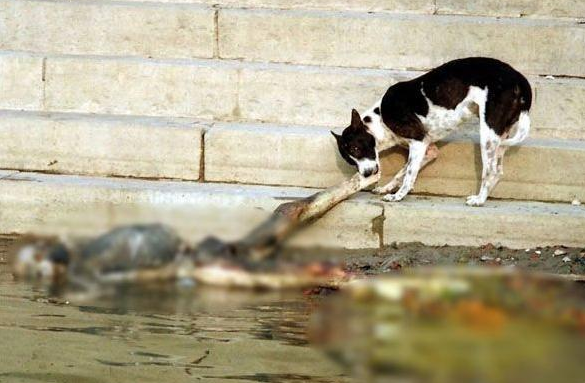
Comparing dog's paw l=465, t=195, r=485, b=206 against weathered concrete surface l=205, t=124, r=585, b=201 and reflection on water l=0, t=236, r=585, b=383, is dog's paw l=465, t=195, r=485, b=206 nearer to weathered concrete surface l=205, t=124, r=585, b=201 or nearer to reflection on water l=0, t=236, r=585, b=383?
weathered concrete surface l=205, t=124, r=585, b=201

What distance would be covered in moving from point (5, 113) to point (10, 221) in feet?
3.48

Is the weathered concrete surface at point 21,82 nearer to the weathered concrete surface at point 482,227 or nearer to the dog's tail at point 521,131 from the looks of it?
the weathered concrete surface at point 482,227

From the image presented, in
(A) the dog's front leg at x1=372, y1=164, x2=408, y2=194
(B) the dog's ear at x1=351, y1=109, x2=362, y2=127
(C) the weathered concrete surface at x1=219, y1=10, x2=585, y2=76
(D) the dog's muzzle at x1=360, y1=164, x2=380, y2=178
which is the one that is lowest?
(A) the dog's front leg at x1=372, y1=164, x2=408, y2=194

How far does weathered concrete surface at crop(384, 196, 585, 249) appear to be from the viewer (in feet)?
21.3

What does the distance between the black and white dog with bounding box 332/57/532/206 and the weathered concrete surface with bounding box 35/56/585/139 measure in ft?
1.57

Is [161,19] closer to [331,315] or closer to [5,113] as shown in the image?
[5,113]

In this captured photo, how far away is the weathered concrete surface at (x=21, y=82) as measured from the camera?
24.8 feet

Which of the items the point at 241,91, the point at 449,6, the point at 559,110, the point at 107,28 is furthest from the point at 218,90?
the point at 559,110

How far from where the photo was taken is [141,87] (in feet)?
24.6

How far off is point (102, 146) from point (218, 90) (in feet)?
2.81

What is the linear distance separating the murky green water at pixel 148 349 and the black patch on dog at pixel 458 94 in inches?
85.0

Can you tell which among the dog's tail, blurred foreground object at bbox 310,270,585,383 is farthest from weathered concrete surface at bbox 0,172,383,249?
blurred foreground object at bbox 310,270,585,383

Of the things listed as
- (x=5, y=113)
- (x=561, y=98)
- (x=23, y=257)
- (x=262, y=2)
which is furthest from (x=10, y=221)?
(x=23, y=257)

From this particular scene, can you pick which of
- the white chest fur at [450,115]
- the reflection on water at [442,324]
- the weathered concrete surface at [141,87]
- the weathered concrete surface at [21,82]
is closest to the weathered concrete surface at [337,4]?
the weathered concrete surface at [141,87]
